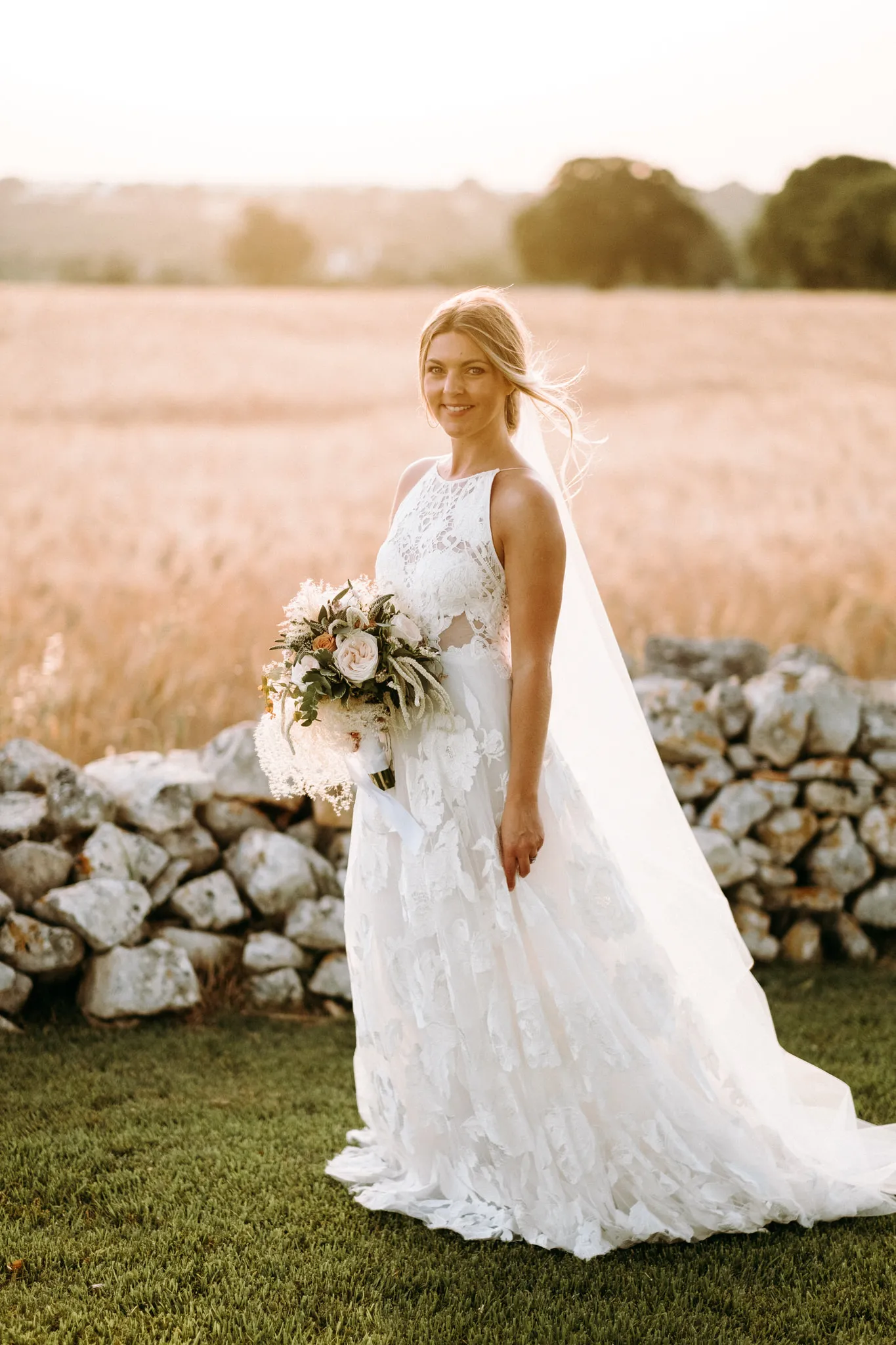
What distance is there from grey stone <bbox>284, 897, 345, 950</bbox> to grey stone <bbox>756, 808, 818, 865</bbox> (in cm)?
187

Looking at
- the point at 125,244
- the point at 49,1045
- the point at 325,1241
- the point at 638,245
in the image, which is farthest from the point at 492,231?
the point at 325,1241

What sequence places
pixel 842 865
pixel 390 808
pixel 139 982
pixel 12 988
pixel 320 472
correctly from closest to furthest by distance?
pixel 390 808 < pixel 12 988 < pixel 139 982 < pixel 842 865 < pixel 320 472

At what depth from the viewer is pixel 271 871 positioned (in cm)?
443

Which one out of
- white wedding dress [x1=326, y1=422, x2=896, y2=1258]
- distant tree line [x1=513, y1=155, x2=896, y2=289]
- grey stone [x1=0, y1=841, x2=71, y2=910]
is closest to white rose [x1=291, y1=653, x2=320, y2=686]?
white wedding dress [x1=326, y1=422, x2=896, y2=1258]

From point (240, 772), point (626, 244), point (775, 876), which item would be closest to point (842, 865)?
point (775, 876)

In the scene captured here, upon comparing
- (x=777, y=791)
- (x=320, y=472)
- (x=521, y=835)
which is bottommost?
(x=777, y=791)

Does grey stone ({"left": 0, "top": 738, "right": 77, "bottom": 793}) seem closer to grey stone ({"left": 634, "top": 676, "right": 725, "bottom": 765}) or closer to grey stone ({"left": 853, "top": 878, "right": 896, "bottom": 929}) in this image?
grey stone ({"left": 634, "top": 676, "right": 725, "bottom": 765})

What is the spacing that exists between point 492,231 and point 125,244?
314cm

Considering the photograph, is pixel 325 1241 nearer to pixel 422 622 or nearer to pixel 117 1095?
pixel 117 1095

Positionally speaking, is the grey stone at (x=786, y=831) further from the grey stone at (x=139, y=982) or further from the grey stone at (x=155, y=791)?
the grey stone at (x=139, y=982)

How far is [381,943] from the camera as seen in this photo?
9.43 feet

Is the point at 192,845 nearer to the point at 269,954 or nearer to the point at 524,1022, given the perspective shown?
the point at 269,954

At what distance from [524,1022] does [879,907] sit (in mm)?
2827

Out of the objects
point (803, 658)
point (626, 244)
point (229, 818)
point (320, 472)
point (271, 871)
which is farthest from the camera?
point (626, 244)
